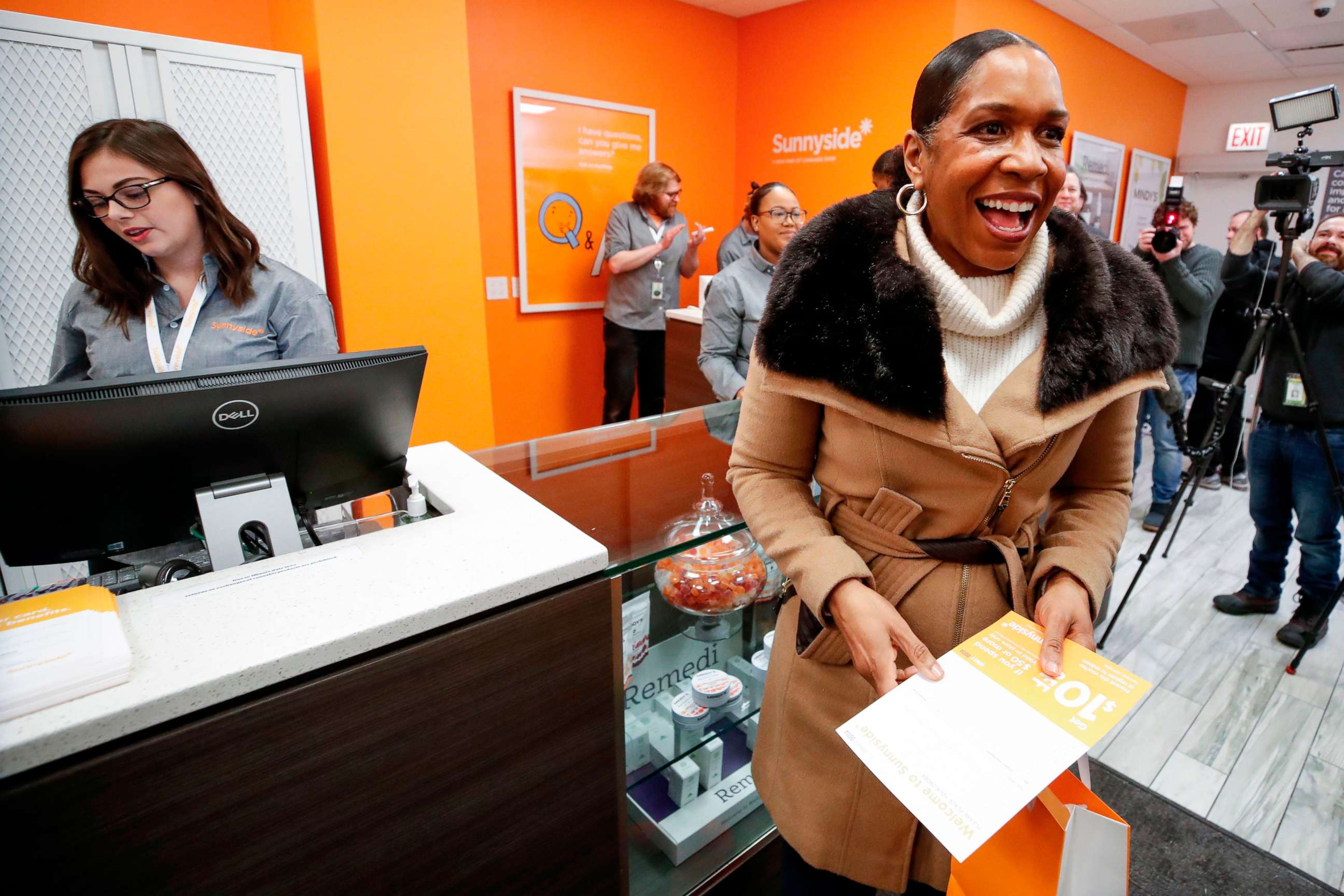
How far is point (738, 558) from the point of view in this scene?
1503mm

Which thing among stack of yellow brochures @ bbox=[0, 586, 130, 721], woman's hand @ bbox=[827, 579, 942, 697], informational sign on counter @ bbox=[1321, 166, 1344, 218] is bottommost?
woman's hand @ bbox=[827, 579, 942, 697]

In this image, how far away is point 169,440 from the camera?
3.34ft

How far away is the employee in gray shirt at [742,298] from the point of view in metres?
2.70

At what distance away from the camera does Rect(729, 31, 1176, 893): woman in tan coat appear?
920 millimetres

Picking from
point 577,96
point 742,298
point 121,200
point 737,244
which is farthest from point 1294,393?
point 577,96

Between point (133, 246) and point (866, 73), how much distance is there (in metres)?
4.28

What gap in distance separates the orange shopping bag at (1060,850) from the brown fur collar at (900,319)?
1.51 feet

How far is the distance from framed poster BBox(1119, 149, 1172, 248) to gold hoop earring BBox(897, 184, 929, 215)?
656 cm

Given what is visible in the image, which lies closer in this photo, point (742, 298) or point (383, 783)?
point (383, 783)

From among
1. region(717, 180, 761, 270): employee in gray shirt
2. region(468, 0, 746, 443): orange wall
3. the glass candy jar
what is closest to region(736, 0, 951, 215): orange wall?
region(468, 0, 746, 443): orange wall

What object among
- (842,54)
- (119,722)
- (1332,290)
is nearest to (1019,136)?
(119,722)

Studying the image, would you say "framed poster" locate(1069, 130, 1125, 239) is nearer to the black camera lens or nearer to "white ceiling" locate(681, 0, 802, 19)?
the black camera lens

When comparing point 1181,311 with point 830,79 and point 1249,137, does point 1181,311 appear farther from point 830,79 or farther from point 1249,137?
point 1249,137

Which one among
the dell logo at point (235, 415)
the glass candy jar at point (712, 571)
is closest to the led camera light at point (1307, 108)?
the glass candy jar at point (712, 571)
